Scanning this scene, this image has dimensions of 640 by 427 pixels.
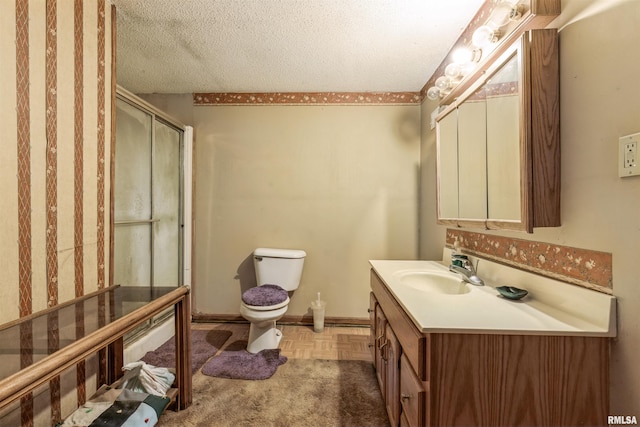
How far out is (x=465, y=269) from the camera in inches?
59.9

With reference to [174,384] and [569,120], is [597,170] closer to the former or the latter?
[569,120]

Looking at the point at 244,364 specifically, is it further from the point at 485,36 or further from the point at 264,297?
the point at 485,36

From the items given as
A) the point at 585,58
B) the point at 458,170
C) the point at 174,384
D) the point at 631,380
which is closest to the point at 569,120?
the point at 585,58

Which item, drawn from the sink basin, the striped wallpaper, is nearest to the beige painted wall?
the sink basin

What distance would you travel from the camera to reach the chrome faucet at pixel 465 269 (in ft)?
4.63

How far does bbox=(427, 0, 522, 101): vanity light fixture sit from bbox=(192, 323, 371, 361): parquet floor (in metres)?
1.98

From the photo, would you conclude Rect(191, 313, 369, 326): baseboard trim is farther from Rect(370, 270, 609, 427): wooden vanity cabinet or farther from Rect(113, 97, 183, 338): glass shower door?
Rect(370, 270, 609, 427): wooden vanity cabinet

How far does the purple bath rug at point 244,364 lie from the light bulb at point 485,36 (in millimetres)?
2278

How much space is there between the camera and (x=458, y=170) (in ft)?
5.50

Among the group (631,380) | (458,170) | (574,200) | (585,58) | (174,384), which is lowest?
(174,384)

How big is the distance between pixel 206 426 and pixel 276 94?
Answer: 99.9 inches

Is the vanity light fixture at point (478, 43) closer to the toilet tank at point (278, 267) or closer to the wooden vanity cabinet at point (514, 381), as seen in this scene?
the wooden vanity cabinet at point (514, 381)

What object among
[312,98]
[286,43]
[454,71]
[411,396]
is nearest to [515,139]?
[454,71]

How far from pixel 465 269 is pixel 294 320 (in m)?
1.70
